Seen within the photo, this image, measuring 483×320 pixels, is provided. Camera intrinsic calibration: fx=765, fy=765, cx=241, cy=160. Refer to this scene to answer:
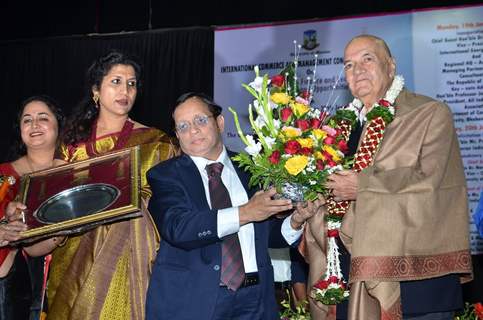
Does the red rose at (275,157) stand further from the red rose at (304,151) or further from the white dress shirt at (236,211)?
the white dress shirt at (236,211)

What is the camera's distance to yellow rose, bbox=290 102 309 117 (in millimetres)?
2771

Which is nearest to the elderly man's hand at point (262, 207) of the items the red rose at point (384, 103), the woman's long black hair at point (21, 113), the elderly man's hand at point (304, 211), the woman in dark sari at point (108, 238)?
the elderly man's hand at point (304, 211)

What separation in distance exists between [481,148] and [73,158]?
12.1ft

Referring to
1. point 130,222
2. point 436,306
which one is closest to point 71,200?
point 130,222

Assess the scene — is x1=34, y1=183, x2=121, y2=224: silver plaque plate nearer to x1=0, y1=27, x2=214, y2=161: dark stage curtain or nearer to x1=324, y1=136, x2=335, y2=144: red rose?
x1=324, y1=136, x2=335, y2=144: red rose

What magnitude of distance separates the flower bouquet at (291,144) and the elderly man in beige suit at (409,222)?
98 mm

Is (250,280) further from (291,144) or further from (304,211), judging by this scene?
(291,144)

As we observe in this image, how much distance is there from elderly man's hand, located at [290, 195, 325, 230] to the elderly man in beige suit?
0.28 ft

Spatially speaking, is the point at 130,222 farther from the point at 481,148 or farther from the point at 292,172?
the point at 481,148

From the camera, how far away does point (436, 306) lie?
Answer: 2.75m

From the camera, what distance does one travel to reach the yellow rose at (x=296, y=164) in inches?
104

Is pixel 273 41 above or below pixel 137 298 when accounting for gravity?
above

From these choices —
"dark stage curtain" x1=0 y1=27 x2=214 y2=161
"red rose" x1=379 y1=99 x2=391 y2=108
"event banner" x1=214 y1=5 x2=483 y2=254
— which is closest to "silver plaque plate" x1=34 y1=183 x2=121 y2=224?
"red rose" x1=379 y1=99 x2=391 y2=108

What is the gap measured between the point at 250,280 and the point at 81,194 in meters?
0.83
